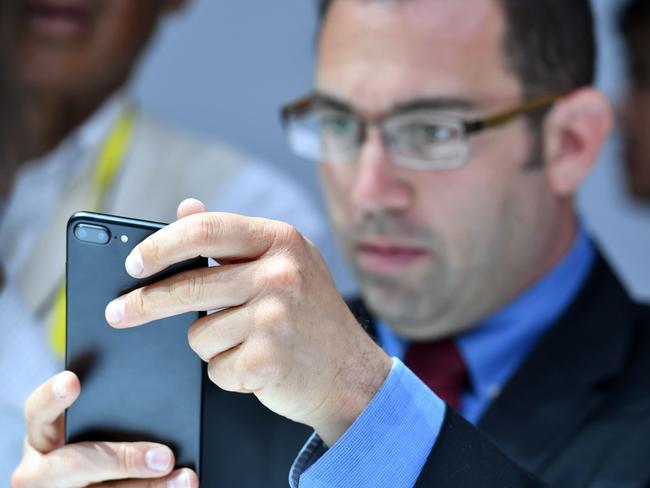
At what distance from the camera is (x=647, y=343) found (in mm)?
1209

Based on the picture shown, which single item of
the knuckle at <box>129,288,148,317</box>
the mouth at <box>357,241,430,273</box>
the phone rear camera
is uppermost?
the phone rear camera

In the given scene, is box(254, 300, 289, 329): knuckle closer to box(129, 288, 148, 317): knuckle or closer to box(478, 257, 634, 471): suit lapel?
box(129, 288, 148, 317): knuckle

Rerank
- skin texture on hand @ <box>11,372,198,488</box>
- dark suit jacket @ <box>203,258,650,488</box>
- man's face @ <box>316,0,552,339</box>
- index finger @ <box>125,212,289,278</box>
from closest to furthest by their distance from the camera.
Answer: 1. index finger @ <box>125,212,289,278</box>
2. skin texture on hand @ <box>11,372,198,488</box>
3. dark suit jacket @ <box>203,258,650,488</box>
4. man's face @ <box>316,0,552,339</box>

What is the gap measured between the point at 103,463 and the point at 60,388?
66 millimetres

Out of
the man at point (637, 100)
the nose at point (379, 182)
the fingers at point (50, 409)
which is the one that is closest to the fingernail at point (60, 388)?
the fingers at point (50, 409)

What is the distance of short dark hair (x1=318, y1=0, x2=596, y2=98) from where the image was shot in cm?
→ 127

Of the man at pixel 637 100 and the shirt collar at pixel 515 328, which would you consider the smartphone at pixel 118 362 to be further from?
the man at pixel 637 100

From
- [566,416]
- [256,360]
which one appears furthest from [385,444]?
[566,416]

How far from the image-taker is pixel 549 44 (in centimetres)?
130

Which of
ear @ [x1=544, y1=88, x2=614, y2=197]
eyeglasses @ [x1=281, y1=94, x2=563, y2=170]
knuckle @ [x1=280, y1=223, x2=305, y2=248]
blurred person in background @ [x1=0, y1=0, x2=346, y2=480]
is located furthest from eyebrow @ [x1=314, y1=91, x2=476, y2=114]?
knuckle @ [x1=280, y1=223, x2=305, y2=248]

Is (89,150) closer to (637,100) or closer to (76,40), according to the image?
(76,40)

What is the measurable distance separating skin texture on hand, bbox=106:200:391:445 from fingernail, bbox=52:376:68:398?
0.10 metres

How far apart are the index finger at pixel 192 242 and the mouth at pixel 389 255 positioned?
0.59 meters

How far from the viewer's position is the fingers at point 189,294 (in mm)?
653
